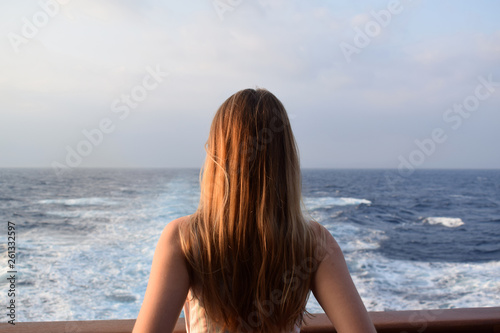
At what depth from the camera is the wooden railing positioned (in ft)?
3.35

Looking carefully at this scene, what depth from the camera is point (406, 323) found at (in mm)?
1082

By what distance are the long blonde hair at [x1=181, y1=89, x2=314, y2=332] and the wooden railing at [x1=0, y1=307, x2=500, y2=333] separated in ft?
1.18

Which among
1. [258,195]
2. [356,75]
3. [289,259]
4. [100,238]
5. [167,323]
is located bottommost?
[100,238]

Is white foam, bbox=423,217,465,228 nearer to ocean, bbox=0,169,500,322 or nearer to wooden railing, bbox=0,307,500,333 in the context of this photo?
ocean, bbox=0,169,500,322

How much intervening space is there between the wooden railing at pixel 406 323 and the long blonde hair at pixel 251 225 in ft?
1.18

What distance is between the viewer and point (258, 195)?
79 cm

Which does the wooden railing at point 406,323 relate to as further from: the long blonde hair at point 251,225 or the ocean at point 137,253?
the ocean at point 137,253

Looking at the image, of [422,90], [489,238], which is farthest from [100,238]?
[422,90]

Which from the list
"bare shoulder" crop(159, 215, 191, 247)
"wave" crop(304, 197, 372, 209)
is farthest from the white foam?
"bare shoulder" crop(159, 215, 191, 247)

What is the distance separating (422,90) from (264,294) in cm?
2131

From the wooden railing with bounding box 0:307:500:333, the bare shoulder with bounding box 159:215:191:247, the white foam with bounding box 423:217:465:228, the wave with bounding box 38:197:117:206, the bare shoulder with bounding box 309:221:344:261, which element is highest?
the bare shoulder with bounding box 159:215:191:247

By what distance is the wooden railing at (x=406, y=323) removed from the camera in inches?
40.2

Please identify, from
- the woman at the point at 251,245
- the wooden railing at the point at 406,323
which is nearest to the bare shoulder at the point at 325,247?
the woman at the point at 251,245

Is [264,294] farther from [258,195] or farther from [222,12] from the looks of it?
[222,12]
